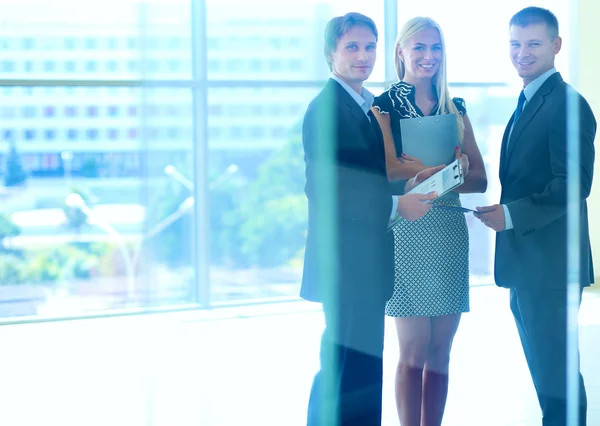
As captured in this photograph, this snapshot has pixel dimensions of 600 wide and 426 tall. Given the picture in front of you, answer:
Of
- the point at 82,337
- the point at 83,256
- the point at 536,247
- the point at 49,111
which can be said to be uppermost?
the point at 49,111

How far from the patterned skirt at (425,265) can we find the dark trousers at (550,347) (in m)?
0.25

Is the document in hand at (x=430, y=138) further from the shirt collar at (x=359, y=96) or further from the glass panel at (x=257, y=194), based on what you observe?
the glass panel at (x=257, y=194)

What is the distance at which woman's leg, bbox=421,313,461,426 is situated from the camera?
2.32 m

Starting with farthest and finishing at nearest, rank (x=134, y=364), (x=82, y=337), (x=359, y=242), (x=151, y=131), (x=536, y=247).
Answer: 1. (x=151, y=131)
2. (x=82, y=337)
3. (x=134, y=364)
4. (x=536, y=247)
5. (x=359, y=242)

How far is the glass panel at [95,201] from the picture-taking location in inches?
232

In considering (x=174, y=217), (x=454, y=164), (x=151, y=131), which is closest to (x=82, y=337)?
(x=174, y=217)

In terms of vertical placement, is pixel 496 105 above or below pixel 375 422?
above

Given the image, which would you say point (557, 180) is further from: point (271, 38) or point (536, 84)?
point (271, 38)

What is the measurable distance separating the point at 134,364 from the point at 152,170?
2.32 meters

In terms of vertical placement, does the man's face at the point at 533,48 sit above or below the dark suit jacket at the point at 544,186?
above

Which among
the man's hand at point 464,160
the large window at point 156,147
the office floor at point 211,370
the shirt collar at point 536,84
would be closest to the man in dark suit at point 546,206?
the shirt collar at point 536,84

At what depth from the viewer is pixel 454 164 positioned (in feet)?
6.40

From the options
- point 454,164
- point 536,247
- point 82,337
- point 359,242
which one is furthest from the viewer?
point 82,337

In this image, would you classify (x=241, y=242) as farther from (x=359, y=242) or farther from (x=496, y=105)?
(x=359, y=242)
